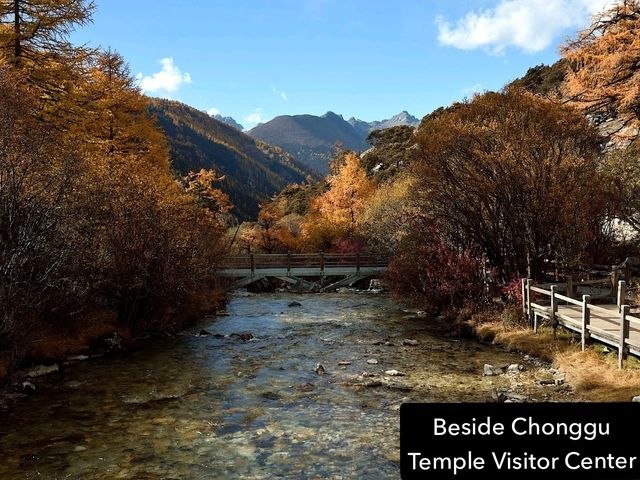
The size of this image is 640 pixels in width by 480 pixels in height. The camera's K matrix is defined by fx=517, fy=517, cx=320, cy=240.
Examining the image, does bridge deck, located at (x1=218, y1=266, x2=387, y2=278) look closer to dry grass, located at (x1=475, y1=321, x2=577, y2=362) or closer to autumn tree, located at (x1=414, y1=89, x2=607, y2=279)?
autumn tree, located at (x1=414, y1=89, x2=607, y2=279)

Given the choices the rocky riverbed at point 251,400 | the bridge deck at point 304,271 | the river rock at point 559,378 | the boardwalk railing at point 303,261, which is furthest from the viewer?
the boardwalk railing at point 303,261

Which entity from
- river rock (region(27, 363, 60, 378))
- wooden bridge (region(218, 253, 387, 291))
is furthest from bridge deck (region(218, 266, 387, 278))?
river rock (region(27, 363, 60, 378))

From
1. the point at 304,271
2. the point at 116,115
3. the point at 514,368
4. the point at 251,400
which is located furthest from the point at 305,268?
the point at 251,400

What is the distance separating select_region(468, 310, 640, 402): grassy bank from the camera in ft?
37.5

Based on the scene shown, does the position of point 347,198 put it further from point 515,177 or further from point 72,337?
point 72,337

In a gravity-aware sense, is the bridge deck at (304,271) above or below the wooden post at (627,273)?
below

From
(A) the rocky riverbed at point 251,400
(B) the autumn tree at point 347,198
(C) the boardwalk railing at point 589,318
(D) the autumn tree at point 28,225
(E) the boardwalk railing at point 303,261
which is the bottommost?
(A) the rocky riverbed at point 251,400

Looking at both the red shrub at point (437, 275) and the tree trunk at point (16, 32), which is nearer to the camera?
the tree trunk at point (16, 32)

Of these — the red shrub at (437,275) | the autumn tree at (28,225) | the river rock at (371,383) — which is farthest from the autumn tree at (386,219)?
the autumn tree at (28,225)

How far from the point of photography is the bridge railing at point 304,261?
125 ft

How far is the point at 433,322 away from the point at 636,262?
960 centimetres

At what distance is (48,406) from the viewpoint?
11.6 metres

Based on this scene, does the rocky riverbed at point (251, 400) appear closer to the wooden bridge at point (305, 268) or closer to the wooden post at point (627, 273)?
the wooden post at point (627, 273)

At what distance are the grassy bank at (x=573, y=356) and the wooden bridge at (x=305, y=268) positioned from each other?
18904mm
